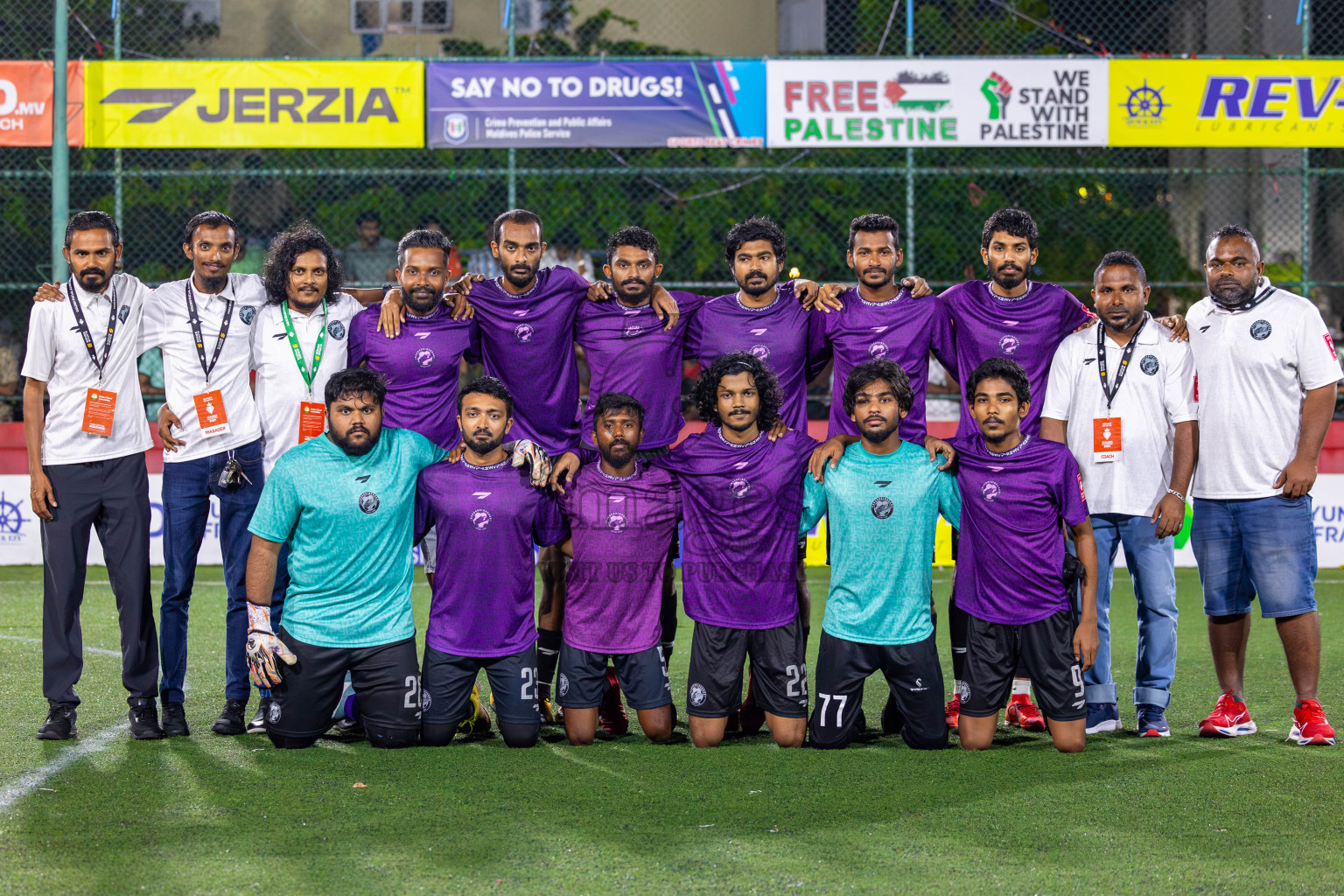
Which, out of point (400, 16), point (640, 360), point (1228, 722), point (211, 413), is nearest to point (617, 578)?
point (640, 360)

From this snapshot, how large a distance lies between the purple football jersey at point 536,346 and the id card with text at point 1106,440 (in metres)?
2.24

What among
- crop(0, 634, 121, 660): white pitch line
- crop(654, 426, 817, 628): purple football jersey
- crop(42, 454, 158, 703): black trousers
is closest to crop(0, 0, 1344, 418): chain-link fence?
crop(0, 634, 121, 660): white pitch line

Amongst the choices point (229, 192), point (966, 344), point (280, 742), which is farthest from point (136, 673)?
point (229, 192)

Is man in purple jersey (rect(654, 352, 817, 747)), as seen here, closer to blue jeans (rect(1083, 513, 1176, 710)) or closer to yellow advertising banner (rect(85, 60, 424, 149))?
blue jeans (rect(1083, 513, 1176, 710))

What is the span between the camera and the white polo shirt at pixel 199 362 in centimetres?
600

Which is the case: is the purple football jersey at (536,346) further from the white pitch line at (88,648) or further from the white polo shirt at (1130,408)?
the white pitch line at (88,648)

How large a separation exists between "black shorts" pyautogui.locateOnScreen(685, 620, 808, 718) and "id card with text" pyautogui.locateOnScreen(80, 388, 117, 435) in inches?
100

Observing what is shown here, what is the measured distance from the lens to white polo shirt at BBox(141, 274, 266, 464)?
6.00 meters

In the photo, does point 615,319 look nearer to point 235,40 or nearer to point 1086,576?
point 1086,576

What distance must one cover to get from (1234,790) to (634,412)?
264cm

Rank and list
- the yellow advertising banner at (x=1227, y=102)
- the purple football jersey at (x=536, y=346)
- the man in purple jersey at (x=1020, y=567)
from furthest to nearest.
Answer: the yellow advertising banner at (x=1227, y=102) < the purple football jersey at (x=536, y=346) < the man in purple jersey at (x=1020, y=567)

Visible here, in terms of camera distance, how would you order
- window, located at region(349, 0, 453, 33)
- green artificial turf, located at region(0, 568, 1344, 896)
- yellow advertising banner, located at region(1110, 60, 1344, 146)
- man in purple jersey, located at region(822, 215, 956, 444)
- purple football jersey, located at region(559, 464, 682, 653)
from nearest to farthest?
green artificial turf, located at region(0, 568, 1344, 896), purple football jersey, located at region(559, 464, 682, 653), man in purple jersey, located at region(822, 215, 956, 444), yellow advertising banner, located at region(1110, 60, 1344, 146), window, located at region(349, 0, 453, 33)

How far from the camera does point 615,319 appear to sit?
20.4ft

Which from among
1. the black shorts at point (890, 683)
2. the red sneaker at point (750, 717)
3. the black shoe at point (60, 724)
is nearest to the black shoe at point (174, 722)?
the black shoe at point (60, 724)
